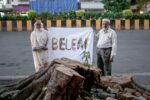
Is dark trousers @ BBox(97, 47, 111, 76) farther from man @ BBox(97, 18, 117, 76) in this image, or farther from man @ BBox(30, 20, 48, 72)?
man @ BBox(30, 20, 48, 72)

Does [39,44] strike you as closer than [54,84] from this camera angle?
No

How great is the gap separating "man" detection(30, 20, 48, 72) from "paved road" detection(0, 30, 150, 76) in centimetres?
217

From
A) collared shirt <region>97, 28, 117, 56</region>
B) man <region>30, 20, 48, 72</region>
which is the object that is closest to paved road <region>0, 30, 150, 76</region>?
man <region>30, 20, 48, 72</region>

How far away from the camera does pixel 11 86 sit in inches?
427

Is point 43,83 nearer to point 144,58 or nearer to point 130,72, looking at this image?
point 130,72

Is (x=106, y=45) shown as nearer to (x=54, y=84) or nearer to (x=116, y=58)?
(x=54, y=84)

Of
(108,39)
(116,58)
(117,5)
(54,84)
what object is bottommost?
(116,58)

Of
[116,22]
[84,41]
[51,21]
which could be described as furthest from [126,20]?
[84,41]

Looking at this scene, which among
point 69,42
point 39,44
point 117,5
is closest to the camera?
point 39,44

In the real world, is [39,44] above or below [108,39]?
below

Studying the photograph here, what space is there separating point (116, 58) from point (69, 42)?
6033 millimetres

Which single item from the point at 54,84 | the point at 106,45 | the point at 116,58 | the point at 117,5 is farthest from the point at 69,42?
the point at 117,5

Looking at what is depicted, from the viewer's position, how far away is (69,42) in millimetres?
13148

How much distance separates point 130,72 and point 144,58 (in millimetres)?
4063
